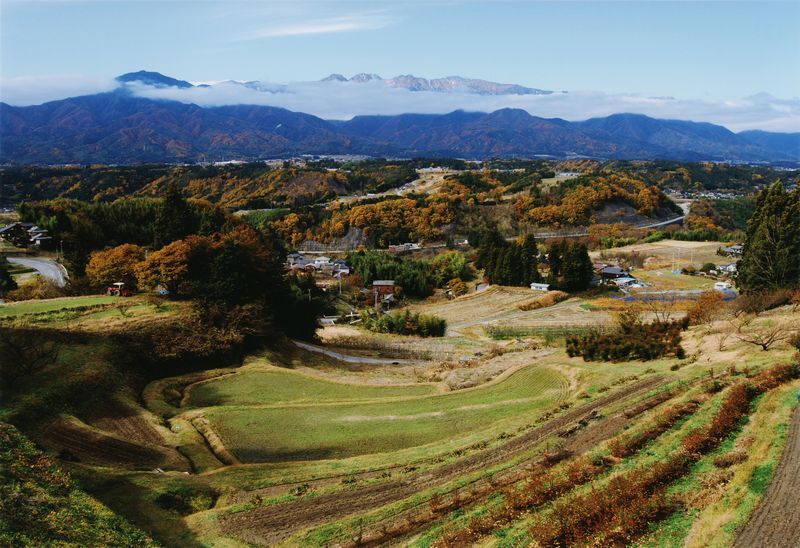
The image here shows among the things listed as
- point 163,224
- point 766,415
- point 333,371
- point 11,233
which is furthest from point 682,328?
point 11,233

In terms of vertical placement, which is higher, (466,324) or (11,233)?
(11,233)

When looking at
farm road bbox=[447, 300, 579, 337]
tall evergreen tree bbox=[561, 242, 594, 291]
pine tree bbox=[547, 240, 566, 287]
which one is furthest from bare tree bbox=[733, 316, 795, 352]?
pine tree bbox=[547, 240, 566, 287]

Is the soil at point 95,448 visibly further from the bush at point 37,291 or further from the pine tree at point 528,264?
the pine tree at point 528,264

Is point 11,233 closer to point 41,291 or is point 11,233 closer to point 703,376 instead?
point 41,291

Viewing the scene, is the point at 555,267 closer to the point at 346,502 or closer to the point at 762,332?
the point at 762,332

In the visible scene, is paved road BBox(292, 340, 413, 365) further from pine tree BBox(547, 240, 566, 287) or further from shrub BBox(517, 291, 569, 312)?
pine tree BBox(547, 240, 566, 287)

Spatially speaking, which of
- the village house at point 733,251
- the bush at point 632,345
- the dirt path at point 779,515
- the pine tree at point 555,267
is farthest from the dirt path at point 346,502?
the village house at point 733,251
